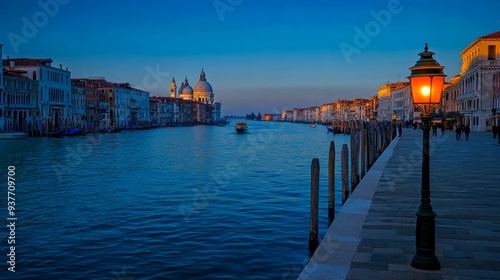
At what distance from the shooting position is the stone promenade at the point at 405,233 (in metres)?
4.82

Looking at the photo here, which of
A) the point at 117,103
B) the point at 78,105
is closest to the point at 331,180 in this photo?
the point at 78,105

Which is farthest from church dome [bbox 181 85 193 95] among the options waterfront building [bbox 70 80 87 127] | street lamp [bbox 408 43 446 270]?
street lamp [bbox 408 43 446 270]

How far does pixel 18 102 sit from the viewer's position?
51.8m

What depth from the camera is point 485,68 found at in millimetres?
42875

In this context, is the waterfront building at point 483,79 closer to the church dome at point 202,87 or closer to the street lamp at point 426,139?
the street lamp at point 426,139

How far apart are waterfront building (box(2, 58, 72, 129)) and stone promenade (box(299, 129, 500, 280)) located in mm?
49144

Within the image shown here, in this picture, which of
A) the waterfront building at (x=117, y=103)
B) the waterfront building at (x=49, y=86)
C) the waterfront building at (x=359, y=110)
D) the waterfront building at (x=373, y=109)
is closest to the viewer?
the waterfront building at (x=49, y=86)

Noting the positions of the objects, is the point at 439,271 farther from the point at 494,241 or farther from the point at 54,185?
the point at 54,185

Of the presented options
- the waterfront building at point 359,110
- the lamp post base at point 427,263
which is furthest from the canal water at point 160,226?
the waterfront building at point 359,110

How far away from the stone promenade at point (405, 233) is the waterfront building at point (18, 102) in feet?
149

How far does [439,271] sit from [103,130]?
214ft

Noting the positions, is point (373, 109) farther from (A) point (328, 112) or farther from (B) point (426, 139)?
(B) point (426, 139)

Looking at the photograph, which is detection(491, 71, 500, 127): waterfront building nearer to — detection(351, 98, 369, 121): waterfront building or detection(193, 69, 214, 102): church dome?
detection(351, 98, 369, 121): waterfront building

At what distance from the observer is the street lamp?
4.82 meters
